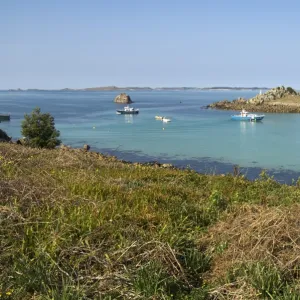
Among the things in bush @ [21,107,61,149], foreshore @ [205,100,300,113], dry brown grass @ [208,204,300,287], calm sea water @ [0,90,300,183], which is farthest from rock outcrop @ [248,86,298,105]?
dry brown grass @ [208,204,300,287]

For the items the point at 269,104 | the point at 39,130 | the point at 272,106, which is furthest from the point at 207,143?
the point at 269,104

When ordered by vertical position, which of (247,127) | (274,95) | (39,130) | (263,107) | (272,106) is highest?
(274,95)

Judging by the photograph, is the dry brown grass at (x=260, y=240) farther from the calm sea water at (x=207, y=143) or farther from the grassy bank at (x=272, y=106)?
the grassy bank at (x=272, y=106)

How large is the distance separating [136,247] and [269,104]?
359 ft

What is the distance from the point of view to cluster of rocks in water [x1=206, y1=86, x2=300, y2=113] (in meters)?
99.6

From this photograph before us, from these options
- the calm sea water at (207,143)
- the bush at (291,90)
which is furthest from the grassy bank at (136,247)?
the bush at (291,90)

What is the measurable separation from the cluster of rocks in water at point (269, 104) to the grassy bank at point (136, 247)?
312 feet

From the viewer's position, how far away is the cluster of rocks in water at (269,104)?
99625mm

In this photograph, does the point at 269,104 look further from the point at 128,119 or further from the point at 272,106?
the point at 128,119

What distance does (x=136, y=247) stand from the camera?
5.07 m

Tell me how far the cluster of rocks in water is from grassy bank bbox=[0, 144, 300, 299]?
9499 centimetres

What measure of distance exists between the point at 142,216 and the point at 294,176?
1020 inches

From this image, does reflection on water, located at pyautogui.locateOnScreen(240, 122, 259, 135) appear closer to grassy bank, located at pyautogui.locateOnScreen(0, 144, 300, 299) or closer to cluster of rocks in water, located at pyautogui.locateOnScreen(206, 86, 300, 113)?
cluster of rocks in water, located at pyautogui.locateOnScreen(206, 86, 300, 113)

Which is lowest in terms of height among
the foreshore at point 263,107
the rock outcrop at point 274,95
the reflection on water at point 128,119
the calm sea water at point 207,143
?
the calm sea water at point 207,143
